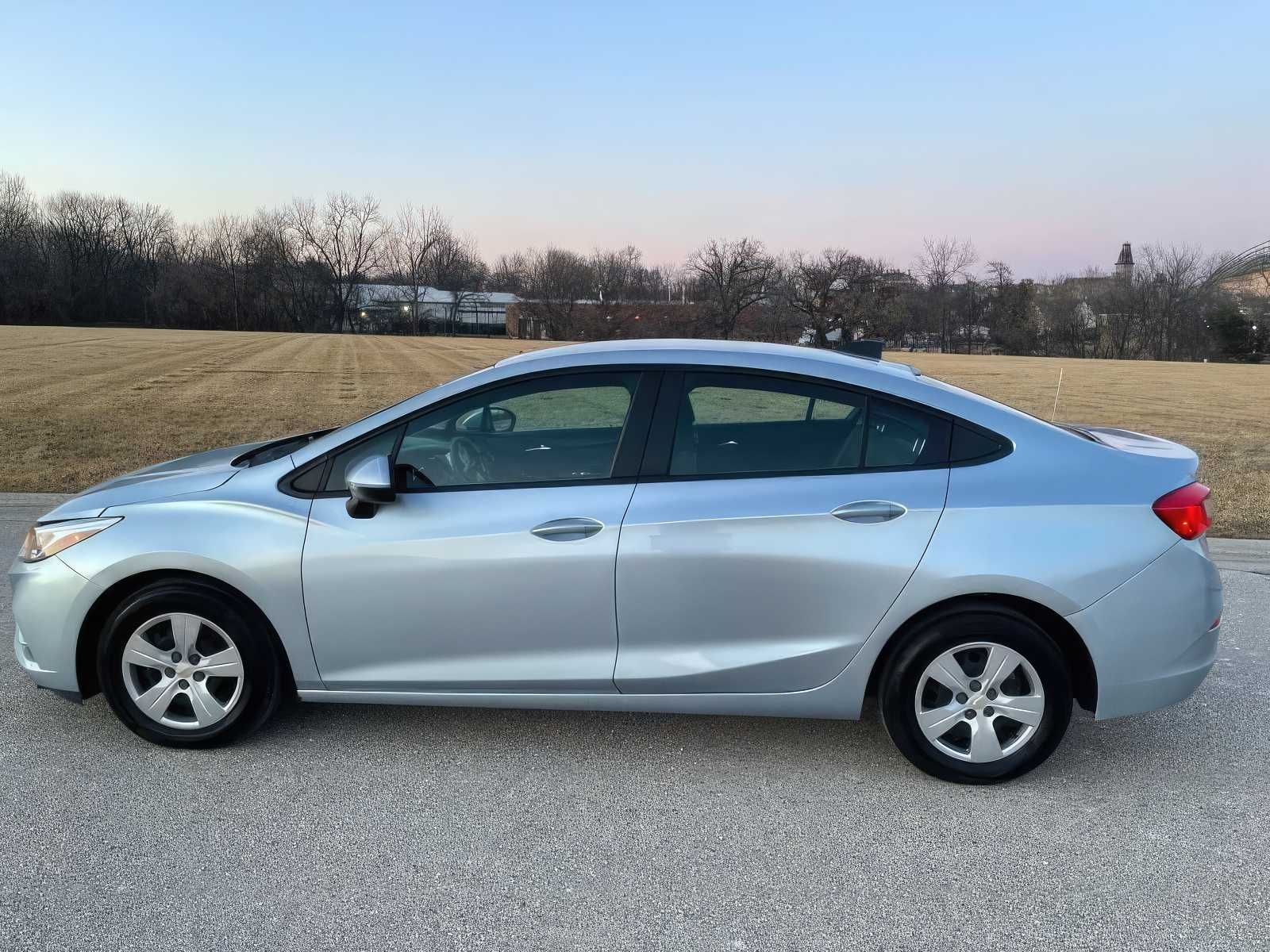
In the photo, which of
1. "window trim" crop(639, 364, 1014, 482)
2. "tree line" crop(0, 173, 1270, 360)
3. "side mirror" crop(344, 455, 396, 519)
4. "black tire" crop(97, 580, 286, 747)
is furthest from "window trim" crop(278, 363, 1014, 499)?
"tree line" crop(0, 173, 1270, 360)

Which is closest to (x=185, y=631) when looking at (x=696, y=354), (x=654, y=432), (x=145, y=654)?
(x=145, y=654)

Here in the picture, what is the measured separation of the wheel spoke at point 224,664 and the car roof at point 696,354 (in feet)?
4.97

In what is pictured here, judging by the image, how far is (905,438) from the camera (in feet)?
11.1

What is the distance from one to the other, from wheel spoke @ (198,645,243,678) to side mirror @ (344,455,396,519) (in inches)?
31.0

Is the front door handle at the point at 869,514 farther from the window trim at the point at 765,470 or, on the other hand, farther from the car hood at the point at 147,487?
the car hood at the point at 147,487

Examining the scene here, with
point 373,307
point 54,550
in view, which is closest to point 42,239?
point 373,307

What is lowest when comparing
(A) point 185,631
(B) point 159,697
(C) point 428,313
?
(B) point 159,697

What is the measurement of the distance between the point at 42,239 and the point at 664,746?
350 feet

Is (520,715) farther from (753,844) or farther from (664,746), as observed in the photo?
(753,844)

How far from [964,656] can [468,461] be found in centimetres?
200

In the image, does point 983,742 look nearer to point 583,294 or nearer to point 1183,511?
point 1183,511

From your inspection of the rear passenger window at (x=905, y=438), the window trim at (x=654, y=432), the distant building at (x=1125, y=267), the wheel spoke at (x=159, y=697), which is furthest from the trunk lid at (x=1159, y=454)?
the distant building at (x=1125, y=267)

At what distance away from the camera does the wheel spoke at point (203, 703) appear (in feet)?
11.6

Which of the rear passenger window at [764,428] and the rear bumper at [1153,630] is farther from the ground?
the rear passenger window at [764,428]
